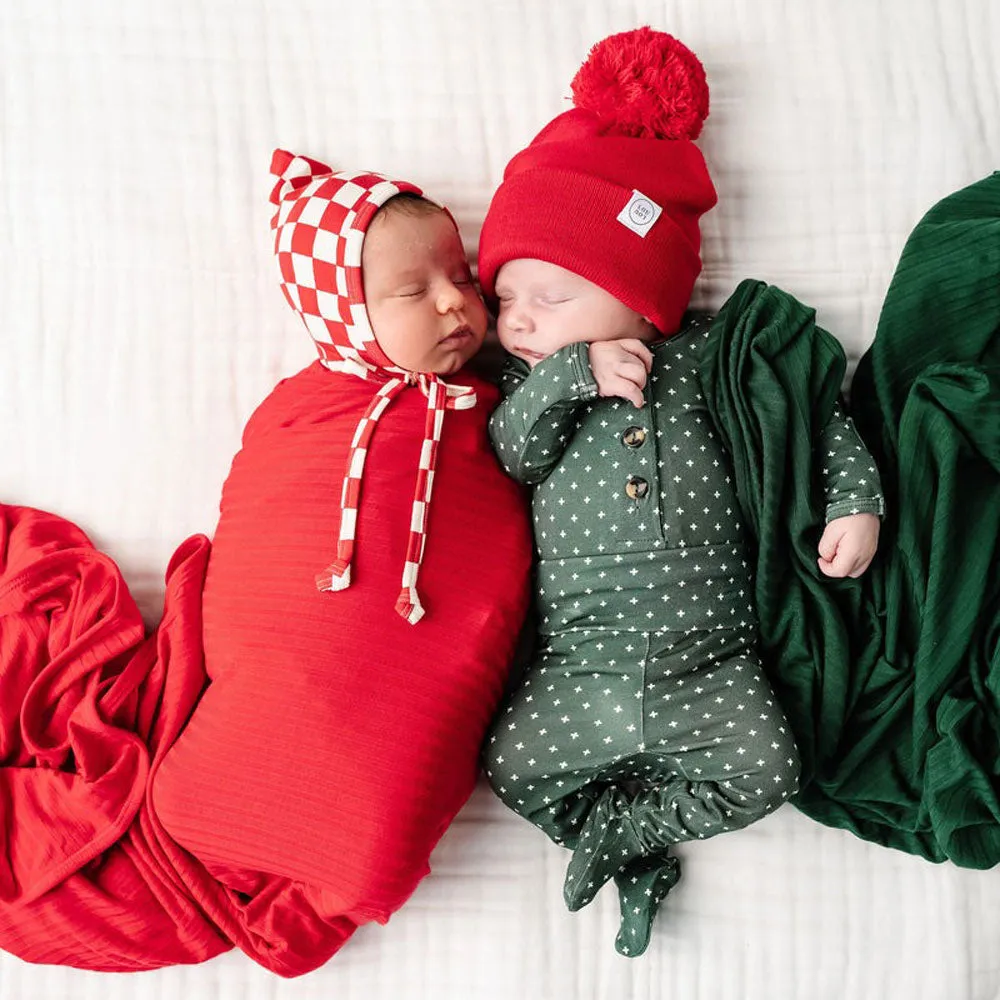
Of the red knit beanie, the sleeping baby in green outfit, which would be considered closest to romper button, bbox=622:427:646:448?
the sleeping baby in green outfit

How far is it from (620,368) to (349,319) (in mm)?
298


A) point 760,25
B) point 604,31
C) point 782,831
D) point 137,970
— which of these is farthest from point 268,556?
point 760,25

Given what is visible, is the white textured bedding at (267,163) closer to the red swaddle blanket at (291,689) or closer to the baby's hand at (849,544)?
the red swaddle blanket at (291,689)

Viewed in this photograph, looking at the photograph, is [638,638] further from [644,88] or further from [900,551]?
[644,88]

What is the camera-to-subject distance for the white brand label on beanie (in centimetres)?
109

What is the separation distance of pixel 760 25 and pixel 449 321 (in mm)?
569

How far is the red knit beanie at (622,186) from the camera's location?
1083 millimetres

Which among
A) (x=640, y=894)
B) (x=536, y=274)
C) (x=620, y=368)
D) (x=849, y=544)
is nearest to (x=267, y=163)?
(x=536, y=274)

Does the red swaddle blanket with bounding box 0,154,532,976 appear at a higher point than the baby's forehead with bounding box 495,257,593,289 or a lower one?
lower

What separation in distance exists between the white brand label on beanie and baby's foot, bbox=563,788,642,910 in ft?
2.08

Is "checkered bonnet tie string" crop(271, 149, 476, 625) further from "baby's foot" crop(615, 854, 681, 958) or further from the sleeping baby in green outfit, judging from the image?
"baby's foot" crop(615, 854, 681, 958)

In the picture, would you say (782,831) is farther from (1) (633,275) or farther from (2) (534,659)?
(1) (633,275)

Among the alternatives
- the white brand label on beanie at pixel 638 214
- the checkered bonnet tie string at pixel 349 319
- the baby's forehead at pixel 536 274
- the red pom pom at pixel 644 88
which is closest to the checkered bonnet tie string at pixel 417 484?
the checkered bonnet tie string at pixel 349 319

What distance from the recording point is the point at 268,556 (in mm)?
1105
